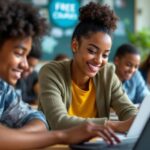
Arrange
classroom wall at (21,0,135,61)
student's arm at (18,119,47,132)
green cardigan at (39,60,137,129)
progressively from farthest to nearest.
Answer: classroom wall at (21,0,135,61)
green cardigan at (39,60,137,129)
student's arm at (18,119,47,132)

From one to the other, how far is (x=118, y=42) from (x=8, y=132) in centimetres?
392

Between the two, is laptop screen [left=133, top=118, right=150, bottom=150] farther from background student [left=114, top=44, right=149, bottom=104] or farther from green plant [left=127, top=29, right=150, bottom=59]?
green plant [left=127, top=29, right=150, bottom=59]

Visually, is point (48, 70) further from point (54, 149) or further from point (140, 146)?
point (140, 146)

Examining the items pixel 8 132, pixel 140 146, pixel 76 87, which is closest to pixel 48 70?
pixel 76 87

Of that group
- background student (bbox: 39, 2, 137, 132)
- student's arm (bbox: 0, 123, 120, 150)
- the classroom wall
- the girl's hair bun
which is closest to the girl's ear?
background student (bbox: 39, 2, 137, 132)

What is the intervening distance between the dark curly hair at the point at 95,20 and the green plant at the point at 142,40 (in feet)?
9.62

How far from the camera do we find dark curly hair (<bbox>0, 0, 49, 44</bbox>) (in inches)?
41.8

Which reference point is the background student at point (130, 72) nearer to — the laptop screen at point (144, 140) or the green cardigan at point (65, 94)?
the green cardigan at point (65, 94)

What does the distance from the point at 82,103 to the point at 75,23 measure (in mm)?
3043

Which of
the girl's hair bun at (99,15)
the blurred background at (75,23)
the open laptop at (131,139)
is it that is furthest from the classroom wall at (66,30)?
the open laptop at (131,139)

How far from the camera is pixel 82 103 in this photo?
172 cm

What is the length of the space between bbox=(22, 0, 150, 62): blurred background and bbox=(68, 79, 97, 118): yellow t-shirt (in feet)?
9.08

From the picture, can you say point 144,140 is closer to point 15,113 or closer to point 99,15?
point 15,113

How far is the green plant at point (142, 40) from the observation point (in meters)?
4.61
